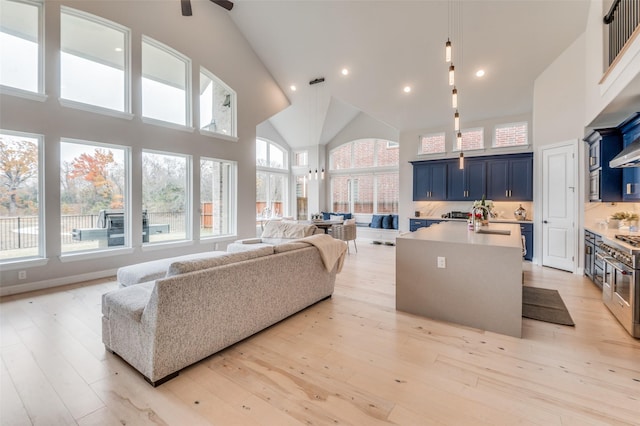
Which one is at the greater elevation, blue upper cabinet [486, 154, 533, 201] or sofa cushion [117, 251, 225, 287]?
blue upper cabinet [486, 154, 533, 201]

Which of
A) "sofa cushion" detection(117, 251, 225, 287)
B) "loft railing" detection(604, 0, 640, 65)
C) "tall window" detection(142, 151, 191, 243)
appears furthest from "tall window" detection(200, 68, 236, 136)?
"loft railing" detection(604, 0, 640, 65)

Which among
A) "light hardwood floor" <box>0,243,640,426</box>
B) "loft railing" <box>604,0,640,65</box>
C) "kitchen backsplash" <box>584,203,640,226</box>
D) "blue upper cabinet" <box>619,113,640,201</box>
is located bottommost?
"light hardwood floor" <box>0,243,640,426</box>

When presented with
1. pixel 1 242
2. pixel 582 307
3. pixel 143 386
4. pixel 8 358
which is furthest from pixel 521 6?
pixel 1 242

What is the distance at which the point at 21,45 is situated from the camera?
162 inches

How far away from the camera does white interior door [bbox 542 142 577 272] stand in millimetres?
5113

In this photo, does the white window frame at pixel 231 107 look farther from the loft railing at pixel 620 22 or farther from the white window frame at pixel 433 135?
the loft railing at pixel 620 22

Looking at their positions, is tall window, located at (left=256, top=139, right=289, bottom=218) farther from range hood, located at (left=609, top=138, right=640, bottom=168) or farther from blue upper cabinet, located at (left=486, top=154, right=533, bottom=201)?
range hood, located at (left=609, top=138, right=640, bottom=168)

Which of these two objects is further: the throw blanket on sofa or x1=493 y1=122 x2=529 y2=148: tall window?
x1=493 y1=122 x2=529 y2=148: tall window

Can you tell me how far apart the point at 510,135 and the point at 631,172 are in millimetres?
3150

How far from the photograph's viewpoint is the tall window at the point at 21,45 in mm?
4012

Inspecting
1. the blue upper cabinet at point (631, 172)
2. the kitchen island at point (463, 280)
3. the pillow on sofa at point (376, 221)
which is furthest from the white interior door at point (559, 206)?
the pillow on sofa at point (376, 221)

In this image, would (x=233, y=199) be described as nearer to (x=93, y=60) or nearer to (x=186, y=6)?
(x=93, y=60)

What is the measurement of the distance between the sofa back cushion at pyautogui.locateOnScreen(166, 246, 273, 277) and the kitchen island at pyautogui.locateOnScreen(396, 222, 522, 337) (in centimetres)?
161

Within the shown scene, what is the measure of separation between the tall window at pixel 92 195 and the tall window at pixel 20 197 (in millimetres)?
284
